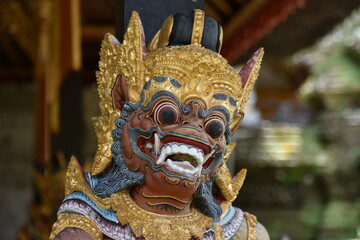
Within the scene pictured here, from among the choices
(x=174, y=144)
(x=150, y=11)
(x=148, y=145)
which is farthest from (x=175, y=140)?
(x=150, y=11)

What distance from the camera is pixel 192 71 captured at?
239 centimetres

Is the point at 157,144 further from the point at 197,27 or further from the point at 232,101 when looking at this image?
the point at 197,27

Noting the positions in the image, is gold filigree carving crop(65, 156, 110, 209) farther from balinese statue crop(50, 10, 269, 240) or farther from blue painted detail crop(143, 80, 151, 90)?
blue painted detail crop(143, 80, 151, 90)

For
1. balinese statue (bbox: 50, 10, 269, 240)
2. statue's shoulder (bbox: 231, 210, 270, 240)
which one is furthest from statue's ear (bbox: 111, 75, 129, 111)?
statue's shoulder (bbox: 231, 210, 270, 240)

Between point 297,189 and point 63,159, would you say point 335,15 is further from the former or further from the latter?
point 297,189

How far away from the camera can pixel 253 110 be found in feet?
36.6

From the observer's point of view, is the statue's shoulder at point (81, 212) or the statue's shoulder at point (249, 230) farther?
the statue's shoulder at point (249, 230)

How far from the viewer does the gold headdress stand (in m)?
2.38

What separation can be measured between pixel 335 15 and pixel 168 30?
3614mm

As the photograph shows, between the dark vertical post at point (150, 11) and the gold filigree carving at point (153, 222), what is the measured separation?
0.60m

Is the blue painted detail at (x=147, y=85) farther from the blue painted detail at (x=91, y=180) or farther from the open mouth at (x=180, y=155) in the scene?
the blue painted detail at (x=91, y=180)

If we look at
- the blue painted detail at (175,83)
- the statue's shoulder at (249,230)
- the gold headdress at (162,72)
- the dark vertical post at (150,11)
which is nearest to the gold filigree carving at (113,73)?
the gold headdress at (162,72)

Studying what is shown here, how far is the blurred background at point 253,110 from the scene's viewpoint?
5.33 m

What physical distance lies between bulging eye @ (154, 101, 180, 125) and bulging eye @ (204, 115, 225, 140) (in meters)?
0.10
